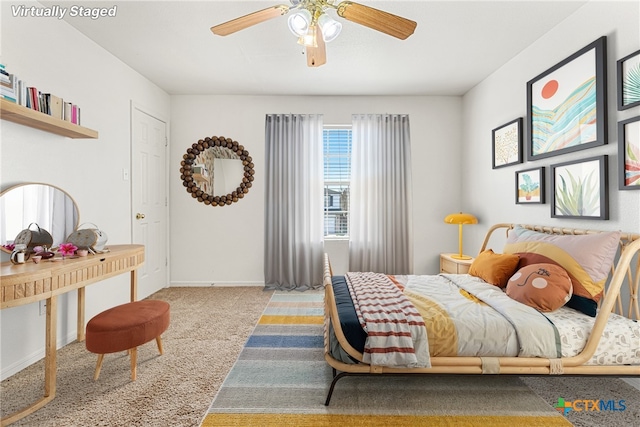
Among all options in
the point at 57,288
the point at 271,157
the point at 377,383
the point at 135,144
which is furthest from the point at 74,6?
the point at 377,383

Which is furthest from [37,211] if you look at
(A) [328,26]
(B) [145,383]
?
(A) [328,26]

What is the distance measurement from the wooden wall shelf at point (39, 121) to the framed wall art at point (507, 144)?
155 inches

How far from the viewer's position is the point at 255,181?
4777 millimetres

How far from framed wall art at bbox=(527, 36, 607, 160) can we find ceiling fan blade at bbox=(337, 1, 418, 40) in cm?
155

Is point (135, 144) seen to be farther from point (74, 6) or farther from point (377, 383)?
point (377, 383)

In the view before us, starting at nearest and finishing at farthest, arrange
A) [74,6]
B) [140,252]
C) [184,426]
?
1. [184,426]
2. [74,6]
3. [140,252]

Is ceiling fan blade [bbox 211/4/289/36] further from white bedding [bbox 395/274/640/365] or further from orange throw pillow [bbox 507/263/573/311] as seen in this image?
orange throw pillow [bbox 507/263/573/311]

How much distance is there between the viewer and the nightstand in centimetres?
375

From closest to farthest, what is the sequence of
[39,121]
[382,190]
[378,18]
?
[378,18], [39,121], [382,190]

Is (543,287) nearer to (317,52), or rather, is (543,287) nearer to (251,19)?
(317,52)

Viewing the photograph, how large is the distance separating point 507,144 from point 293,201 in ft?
8.84

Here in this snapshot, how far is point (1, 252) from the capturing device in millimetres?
2293

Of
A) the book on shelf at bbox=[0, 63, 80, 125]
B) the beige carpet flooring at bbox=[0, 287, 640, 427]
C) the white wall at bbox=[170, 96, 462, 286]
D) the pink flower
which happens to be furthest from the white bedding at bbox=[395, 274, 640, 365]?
the book on shelf at bbox=[0, 63, 80, 125]

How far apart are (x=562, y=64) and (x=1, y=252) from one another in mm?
4458
